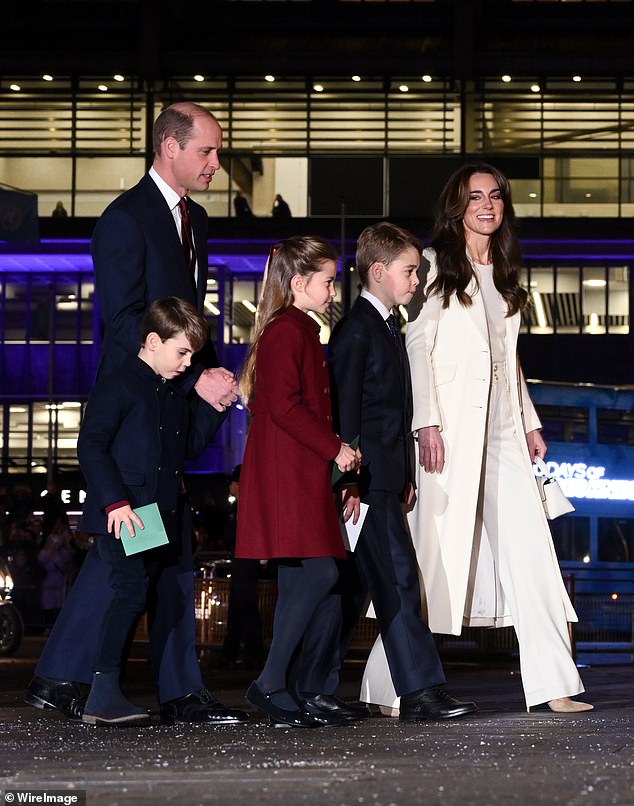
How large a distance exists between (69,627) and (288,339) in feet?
4.53

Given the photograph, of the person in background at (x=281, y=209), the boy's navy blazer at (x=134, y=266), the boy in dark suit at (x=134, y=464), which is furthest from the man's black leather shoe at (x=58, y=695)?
the person in background at (x=281, y=209)

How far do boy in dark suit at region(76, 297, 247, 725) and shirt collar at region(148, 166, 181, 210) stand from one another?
21.7 inches

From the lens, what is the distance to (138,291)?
6.50 m

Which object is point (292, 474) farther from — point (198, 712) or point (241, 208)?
point (241, 208)

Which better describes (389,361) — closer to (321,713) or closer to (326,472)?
(326,472)

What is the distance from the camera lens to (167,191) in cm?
668

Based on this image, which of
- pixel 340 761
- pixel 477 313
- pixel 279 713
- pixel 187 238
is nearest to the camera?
pixel 340 761

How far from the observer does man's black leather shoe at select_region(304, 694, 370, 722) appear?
6504mm

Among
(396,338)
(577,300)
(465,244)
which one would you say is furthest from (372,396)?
(577,300)

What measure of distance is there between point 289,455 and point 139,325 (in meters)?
0.76

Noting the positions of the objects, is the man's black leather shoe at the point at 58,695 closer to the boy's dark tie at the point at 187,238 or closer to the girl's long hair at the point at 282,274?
the girl's long hair at the point at 282,274

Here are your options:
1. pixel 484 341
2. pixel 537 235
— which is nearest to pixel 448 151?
pixel 537 235

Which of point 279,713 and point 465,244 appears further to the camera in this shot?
point 465,244

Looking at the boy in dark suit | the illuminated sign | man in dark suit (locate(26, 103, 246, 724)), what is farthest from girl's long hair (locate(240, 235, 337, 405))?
the illuminated sign
